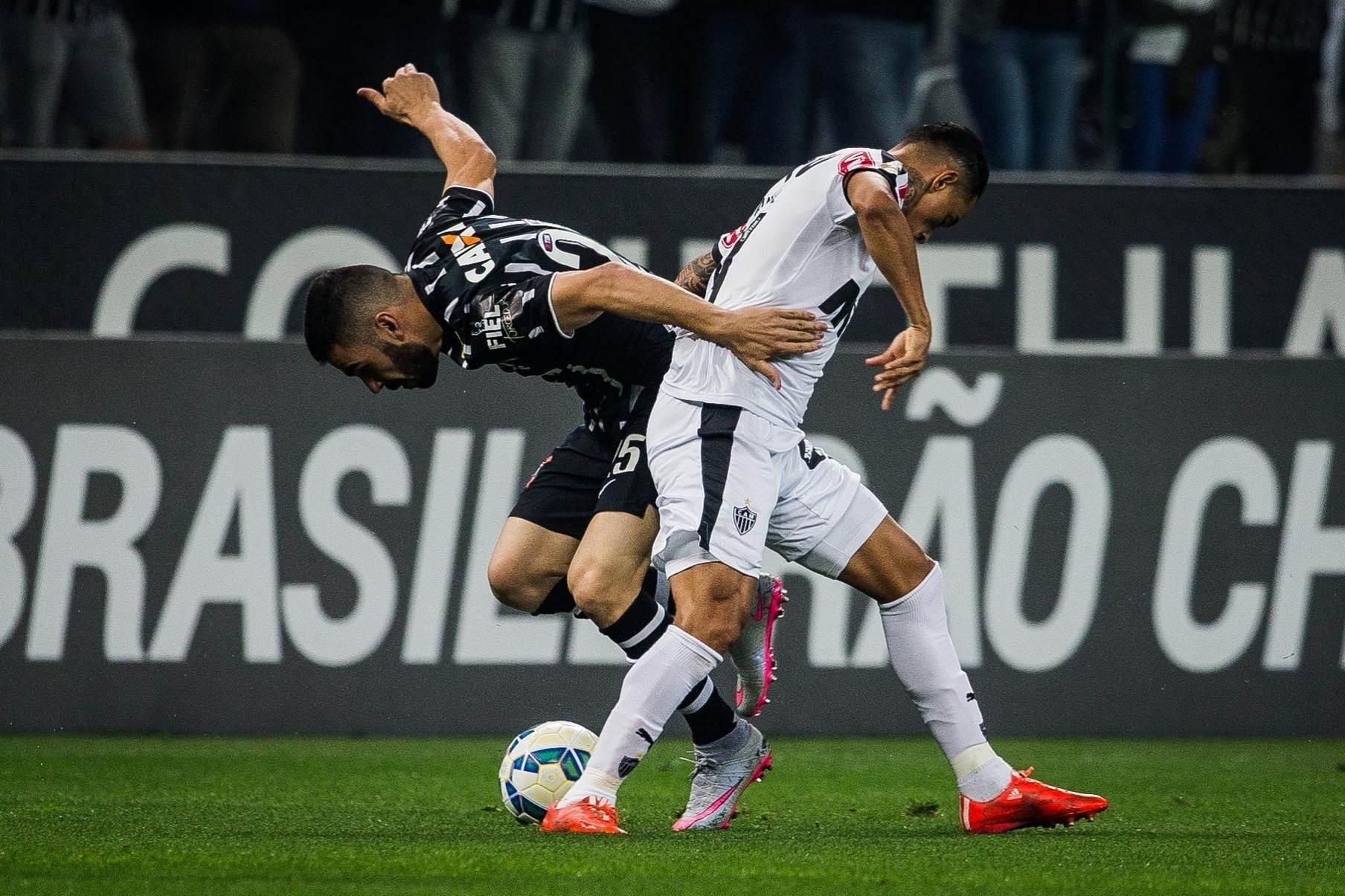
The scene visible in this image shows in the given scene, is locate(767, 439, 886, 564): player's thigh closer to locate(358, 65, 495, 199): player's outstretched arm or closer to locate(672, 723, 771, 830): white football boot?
locate(672, 723, 771, 830): white football boot

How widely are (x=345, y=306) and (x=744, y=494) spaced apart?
45.8 inches

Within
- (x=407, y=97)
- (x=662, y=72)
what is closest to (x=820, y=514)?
(x=407, y=97)

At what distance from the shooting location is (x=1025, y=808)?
525 cm

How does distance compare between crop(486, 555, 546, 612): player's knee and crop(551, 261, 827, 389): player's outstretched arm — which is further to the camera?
crop(486, 555, 546, 612): player's knee

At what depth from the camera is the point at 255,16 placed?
9531mm

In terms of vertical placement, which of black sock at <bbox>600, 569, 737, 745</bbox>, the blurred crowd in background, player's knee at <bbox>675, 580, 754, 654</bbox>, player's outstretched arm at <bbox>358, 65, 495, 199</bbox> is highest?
the blurred crowd in background

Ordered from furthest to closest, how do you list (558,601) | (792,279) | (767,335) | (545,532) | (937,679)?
(558,601)
(545,532)
(937,679)
(792,279)
(767,335)

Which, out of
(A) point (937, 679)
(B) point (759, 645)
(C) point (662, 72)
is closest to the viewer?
(A) point (937, 679)

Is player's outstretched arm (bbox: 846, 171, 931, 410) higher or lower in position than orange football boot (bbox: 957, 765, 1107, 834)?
higher

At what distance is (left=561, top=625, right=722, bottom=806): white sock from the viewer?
5055mm

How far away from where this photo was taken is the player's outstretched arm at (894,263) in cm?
492

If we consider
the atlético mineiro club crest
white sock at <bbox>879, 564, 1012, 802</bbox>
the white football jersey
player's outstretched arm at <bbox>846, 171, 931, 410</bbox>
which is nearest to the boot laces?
the atlético mineiro club crest

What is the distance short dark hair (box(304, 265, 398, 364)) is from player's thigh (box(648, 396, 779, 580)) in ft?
2.71

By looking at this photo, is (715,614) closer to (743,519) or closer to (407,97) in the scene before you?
(743,519)
